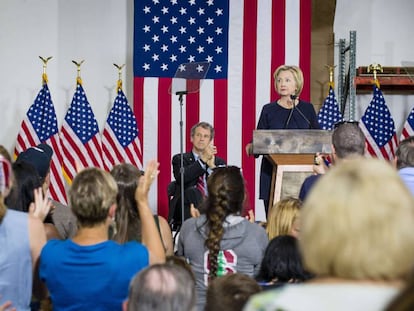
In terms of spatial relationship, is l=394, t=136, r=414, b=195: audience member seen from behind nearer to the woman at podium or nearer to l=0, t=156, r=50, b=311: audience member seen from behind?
the woman at podium

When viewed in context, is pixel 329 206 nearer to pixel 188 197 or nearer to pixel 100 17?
pixel 188 197

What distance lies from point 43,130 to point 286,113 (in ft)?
10.3

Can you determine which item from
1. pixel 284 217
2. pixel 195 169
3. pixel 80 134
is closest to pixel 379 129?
pixel 195 169

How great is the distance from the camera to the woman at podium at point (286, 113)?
555cm

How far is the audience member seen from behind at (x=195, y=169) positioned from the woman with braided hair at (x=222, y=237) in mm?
2743

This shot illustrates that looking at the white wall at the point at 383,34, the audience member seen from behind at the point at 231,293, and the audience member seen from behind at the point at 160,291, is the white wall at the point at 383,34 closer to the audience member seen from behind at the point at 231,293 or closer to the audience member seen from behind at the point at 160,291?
the audience member seen from behind at the point at 231,293

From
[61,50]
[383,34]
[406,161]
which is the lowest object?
[406,161]

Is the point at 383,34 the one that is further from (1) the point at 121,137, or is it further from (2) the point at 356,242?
(2) the point at 356,242

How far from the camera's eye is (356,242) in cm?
138

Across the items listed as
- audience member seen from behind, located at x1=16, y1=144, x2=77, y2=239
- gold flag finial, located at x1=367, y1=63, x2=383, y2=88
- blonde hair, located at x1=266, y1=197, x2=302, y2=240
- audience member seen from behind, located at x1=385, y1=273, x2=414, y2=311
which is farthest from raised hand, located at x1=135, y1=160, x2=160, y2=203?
gold flag finial, located at x1=367, y1=63, x2=383, y2=88

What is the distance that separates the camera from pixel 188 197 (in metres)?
6.23

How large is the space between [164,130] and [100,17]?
1.43 metres

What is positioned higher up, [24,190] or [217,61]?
[217,61]

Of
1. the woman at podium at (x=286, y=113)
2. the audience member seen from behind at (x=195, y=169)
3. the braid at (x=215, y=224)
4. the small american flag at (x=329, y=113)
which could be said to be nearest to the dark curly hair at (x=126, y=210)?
the braid at (x=215, y=224)
